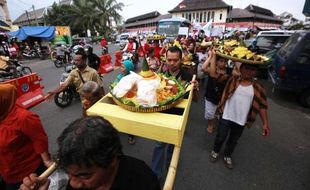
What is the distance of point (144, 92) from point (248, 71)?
1.63m

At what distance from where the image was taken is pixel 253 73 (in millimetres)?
2441

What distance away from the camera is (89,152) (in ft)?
2.60

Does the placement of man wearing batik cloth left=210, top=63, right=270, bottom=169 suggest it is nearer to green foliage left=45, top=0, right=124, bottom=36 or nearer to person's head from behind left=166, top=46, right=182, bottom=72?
person's head from behind left=166, top=46, right=182, bottom=72

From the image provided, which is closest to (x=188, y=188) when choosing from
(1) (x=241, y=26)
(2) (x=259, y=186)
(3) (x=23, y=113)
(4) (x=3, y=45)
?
(2) (x=259, y=186)

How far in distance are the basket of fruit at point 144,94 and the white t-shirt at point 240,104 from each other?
1.27 meters

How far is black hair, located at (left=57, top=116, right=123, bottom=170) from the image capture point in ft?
2.62

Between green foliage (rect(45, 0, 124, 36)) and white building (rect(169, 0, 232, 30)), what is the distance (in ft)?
60.9

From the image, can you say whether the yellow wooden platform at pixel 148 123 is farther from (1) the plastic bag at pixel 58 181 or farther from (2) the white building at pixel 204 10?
(2) the white building at pixel 204 10

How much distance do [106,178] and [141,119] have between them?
22.3 inches

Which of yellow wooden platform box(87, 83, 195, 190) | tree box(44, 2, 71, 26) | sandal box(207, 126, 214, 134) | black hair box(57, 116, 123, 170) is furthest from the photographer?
tree box(44, 2, 71, 26)

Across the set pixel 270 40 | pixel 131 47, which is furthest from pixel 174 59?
pixel 270 40

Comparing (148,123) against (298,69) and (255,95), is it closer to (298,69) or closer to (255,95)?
(255,95)

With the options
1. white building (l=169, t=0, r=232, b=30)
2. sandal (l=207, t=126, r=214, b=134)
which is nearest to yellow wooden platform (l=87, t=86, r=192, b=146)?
sandal (l=207, t=126, r=214, b=134)

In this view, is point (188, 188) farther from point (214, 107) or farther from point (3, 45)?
point (3, 45)
